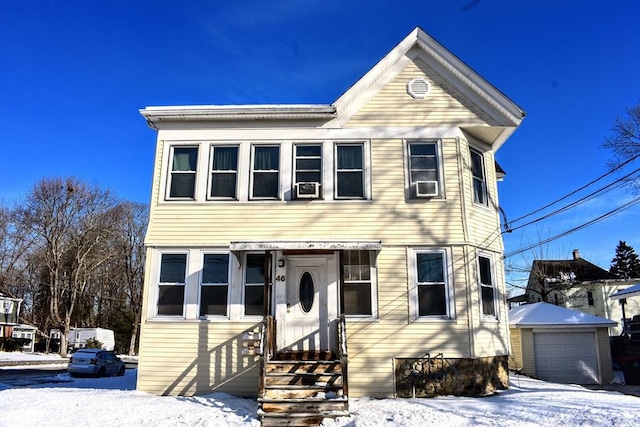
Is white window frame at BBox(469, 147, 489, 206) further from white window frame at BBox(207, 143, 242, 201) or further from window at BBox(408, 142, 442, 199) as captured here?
white window frame at BBox(207, 143, 242, 201)

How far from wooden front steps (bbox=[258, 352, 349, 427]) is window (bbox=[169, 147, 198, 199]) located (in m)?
4.63

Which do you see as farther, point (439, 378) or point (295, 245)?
point (439, 378)

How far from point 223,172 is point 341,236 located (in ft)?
10.9

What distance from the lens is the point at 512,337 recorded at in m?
18.9

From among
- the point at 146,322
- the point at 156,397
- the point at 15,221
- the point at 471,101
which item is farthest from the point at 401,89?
the point at 15,221

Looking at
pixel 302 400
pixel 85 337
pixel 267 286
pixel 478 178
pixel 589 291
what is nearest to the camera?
pixel 302 400

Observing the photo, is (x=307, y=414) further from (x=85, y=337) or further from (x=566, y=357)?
(x=85, y=337)

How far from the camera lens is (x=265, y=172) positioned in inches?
454

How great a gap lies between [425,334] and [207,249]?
5421 millimetres

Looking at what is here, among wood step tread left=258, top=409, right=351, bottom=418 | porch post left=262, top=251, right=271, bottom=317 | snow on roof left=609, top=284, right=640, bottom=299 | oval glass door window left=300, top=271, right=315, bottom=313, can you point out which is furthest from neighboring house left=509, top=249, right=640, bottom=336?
wood step tread left=258, top=409, right=351, bottom=418

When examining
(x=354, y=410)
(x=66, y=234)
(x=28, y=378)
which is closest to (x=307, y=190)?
(x=354, y=410)

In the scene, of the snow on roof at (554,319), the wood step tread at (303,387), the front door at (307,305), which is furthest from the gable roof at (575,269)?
the wood step tread at (303,387)

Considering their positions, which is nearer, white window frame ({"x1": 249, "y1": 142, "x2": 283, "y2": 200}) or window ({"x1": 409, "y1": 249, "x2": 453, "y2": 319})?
window ({"x1": 409, "y1": 249, "x2": 453, "y2": 319})

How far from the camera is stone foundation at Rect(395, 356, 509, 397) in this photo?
33.7 ft
